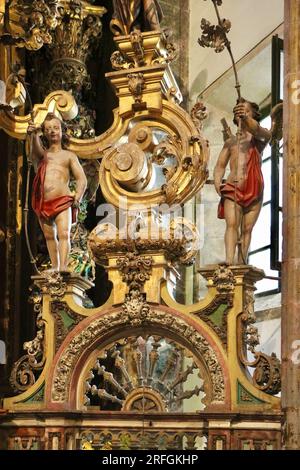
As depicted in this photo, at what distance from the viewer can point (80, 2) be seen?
13367 mm

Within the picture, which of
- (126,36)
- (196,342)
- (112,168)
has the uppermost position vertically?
(126,36)

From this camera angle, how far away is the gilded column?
10.0m

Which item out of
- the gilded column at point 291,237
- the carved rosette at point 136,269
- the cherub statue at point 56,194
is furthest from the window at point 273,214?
the cherub statue at point 56,194

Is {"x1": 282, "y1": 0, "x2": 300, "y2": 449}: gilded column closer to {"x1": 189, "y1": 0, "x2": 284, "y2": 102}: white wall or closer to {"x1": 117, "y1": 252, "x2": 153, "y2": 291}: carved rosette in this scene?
{"x1": 117, "y1": 252, "x2": 153, "y2": 291}: carved rosette

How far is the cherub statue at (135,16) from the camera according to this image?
1143 centimetres

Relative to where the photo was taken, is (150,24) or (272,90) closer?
(150,24)

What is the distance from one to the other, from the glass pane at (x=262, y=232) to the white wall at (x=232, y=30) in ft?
4.44

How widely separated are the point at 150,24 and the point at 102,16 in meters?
2.79

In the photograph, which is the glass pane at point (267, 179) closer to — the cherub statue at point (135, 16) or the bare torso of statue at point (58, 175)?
the cherub statue at point (135, 16)

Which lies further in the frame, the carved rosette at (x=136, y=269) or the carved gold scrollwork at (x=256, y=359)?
the carved rosette at (x=136, y=269)

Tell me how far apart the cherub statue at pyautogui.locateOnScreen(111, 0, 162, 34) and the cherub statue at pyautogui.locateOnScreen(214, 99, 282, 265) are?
1.15 m
